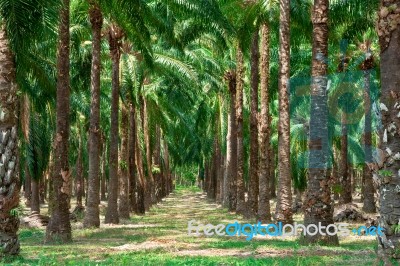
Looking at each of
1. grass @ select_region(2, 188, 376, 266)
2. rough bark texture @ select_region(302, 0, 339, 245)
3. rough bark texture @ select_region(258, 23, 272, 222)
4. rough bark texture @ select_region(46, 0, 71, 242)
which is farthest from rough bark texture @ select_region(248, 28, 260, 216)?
rough bark texture @ select_region(46, 0, 71, 242)

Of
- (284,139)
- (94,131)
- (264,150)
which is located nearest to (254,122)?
(264,150)

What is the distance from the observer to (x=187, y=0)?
18828mm

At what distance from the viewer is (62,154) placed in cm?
1547

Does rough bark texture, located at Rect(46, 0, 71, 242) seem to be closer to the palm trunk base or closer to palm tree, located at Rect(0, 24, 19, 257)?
palm tree, located at Rect(0, 24, 19, 257)

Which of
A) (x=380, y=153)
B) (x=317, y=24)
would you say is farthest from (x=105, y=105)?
(x=380, y=153)

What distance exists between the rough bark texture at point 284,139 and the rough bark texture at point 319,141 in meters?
3.23

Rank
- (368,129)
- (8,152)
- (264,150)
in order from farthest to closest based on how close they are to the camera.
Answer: (368,129) → (264,150) → (8,152)

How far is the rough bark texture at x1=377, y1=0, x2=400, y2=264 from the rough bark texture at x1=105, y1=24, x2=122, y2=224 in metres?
15.4

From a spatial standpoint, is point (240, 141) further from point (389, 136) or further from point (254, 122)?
point (389, 136)

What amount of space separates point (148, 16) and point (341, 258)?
406 inches

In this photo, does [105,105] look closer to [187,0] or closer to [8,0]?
[187,0]

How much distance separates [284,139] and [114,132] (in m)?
7.88

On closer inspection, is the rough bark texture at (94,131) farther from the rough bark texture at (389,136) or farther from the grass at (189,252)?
the rough bark texture at (389,136)

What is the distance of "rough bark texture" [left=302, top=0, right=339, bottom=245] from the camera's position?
531 inches
